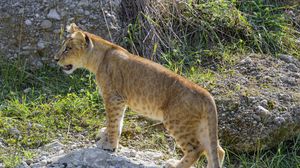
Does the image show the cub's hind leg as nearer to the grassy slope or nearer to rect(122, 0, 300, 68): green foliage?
the grassy slope

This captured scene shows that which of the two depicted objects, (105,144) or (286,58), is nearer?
(105,144)

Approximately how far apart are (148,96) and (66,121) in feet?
3.68

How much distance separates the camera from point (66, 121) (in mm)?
7480

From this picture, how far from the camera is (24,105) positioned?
7.59m

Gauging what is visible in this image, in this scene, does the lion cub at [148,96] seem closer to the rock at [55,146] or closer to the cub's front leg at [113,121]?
the cub's front leg at [113,121]

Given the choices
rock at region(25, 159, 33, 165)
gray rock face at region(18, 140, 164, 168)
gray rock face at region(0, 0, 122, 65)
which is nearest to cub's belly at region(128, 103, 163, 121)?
gray rock face at region(18, 140, 164, 168)

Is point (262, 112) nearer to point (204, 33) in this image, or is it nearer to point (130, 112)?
point (130, 112)

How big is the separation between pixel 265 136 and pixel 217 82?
99cm

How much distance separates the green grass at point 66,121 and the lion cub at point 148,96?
0.48 metres

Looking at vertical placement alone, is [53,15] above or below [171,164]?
above

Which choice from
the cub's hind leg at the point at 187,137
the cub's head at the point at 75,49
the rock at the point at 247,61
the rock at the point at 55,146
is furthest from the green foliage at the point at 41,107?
the rock at the point at 247,61

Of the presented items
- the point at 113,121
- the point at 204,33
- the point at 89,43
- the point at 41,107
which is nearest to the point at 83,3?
the point at 204,33

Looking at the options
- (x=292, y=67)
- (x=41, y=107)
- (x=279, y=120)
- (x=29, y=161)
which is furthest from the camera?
(x=292, y=67)

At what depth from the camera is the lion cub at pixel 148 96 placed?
6414 millimetres
